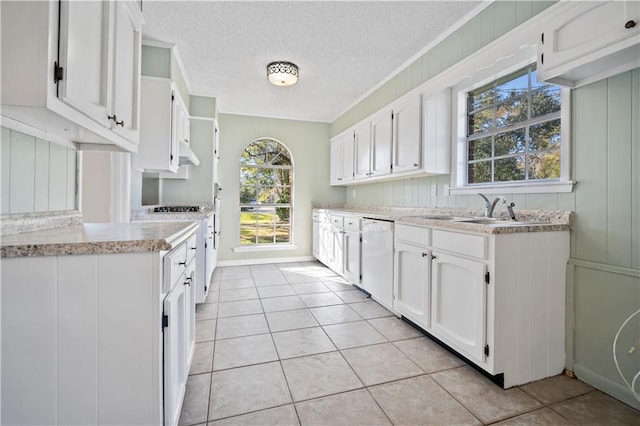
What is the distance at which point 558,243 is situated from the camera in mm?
1794

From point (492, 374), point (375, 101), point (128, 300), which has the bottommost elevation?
point (492, 374)

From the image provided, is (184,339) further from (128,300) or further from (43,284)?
(43,284)

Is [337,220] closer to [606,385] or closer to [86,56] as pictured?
[606,385]

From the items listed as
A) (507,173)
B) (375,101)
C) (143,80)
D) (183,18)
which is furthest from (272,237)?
(507,173)

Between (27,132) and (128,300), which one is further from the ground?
(27,132)

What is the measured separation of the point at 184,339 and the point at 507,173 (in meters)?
2.52

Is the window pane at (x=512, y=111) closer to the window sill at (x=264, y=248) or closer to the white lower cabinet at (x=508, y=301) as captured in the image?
the white lower cabinet at (x=508, y=301)

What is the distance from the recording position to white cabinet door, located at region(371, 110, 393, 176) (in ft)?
11.0

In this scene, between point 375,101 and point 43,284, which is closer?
point 43,284

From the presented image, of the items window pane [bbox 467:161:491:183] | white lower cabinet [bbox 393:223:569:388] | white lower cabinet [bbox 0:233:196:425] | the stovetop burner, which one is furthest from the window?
the stovetop burner

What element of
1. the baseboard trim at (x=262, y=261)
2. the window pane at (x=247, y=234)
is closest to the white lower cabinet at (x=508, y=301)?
the baseboard trim at (x=262, y=261)

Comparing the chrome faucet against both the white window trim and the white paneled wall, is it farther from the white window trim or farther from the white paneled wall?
the white paneled wall

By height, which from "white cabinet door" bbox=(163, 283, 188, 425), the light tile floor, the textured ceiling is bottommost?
the light tile floor

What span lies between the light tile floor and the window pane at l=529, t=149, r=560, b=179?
130 centimetres
